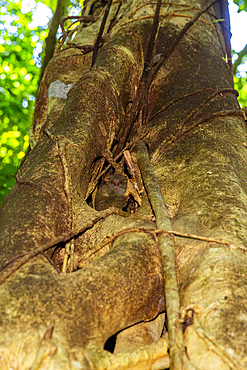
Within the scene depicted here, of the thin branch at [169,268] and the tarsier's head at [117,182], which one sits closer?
the thin branch at [169,268]

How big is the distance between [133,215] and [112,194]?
1.51 ft

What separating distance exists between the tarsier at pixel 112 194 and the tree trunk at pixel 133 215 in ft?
0.23

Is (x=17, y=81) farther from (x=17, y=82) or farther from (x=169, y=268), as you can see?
(x=169, y=268)

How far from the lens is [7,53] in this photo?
7.53 meters

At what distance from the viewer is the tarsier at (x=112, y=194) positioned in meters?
2.33

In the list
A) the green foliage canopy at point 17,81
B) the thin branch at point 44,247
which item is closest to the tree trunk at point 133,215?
the thin branch at point 44,247

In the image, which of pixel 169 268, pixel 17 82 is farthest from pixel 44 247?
pixel 17 82

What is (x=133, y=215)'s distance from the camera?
1.90 m

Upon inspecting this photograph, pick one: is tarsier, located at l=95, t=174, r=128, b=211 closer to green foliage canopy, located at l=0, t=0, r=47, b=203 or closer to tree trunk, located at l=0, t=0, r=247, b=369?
tree trunk, located at l=0, t=0, r=247, b=369

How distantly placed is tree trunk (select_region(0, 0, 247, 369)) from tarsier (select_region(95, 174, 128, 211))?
0.07 m

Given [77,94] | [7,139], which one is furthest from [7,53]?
[77,94]

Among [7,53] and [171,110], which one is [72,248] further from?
[7,53]

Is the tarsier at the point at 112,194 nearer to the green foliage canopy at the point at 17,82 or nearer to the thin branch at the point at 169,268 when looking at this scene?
the thin branch at the point at 169,268

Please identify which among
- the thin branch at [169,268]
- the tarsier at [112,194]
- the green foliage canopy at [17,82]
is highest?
the green foliage canopy at [17,82]
